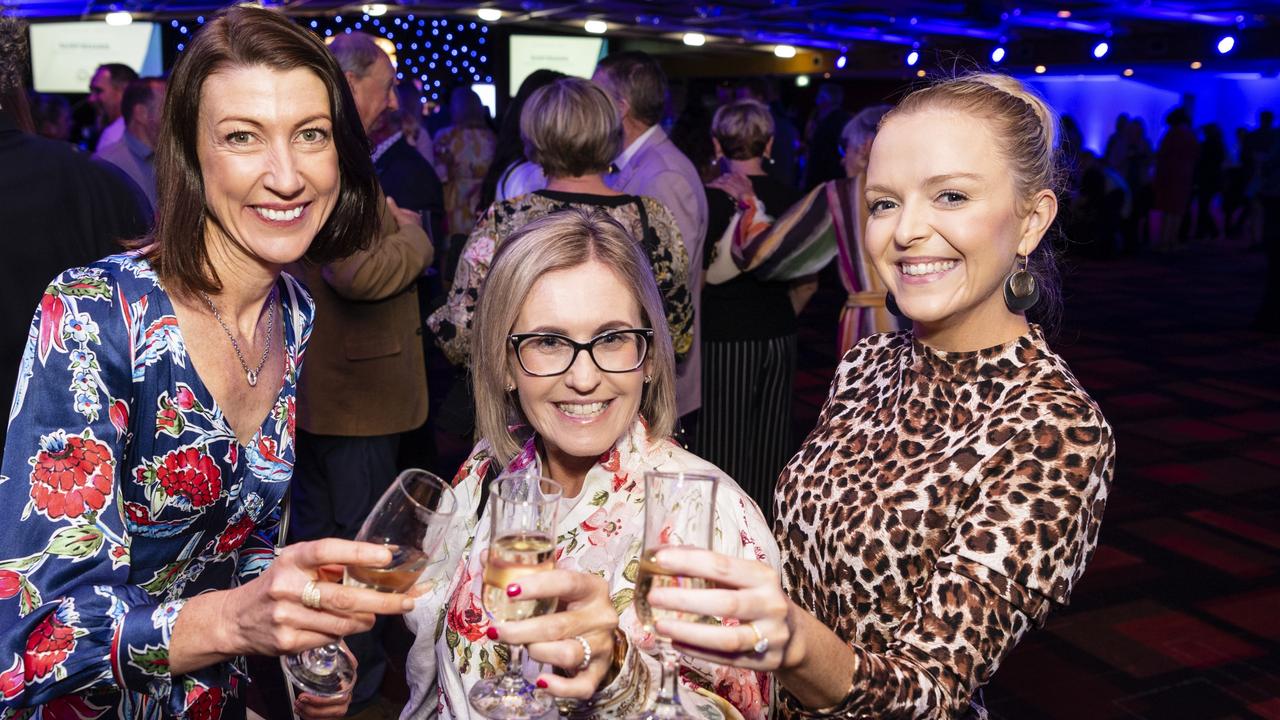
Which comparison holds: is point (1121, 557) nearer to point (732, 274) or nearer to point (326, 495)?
point (732, 274)

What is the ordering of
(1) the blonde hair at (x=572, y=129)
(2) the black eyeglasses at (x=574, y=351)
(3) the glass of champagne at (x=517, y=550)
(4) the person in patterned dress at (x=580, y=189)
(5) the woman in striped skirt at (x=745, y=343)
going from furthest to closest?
(5) the woman in striped skirt at (x=745, y=343), (1) the blonde hair at (x=572, y=129), (4) the person in patterned dress at (x=580, y=189), (2) the black eyeglasses at (x=574, y=351), (3) the glass of champagne at (x=517, y=550)

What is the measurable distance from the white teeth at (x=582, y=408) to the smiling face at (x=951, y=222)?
0.52 meters

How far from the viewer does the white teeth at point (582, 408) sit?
5.88 feet

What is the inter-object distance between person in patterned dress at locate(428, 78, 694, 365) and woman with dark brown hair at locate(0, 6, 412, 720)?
1.46 meters

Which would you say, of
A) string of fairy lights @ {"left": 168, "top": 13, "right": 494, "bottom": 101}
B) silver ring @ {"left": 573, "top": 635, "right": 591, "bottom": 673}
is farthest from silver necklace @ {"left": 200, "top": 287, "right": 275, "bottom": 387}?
string of fairy lights @ {"left": 168, "top": 13, "right": 494, "bottom": 101}

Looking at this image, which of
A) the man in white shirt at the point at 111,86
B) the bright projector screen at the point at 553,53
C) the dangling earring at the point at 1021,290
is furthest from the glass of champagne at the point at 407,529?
the bright projector screen at the point at 553,53

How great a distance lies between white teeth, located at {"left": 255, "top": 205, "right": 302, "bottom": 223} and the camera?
1705 millimetres

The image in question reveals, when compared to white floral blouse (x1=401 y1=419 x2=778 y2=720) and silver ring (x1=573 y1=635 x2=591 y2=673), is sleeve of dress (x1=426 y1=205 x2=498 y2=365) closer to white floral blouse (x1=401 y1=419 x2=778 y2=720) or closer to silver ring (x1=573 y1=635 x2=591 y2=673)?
white floral blouse (x1=401 y1=419 x2=778 y2=720)

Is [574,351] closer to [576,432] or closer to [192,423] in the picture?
[576,432]

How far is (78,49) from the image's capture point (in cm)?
1380

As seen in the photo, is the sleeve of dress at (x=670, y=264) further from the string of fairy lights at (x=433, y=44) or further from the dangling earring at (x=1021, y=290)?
the string of fairy lights at (x=433, y=44)

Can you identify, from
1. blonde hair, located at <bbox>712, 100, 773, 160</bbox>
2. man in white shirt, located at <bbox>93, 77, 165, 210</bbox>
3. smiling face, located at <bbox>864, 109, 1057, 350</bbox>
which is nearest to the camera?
smiling face, located at <bbox>864, 109, 1057, 350</bbox>

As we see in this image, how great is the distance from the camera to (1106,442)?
1484 mm

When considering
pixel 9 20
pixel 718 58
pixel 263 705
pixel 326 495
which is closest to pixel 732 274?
pixel 326 495
